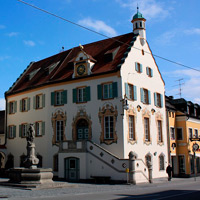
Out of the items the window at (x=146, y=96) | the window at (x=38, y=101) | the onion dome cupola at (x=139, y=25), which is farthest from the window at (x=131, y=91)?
the window at (x=38, y=101)

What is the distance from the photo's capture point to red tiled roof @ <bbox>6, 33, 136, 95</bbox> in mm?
29156

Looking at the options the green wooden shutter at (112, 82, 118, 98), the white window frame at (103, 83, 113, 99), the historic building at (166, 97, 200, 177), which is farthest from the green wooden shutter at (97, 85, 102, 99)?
the historic building at (166, 97, 200, 177)

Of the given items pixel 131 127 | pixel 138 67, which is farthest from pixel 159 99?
pixel 131 127

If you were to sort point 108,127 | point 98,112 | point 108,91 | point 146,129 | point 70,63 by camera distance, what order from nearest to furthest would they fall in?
point 108,127, point 108,91, point 98,112, point 146,129, point 70,63

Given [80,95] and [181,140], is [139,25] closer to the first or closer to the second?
[80,95]

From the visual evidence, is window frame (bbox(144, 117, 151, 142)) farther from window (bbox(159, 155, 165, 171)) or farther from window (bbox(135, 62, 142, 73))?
window (bbox(135, 62, 142, 73))

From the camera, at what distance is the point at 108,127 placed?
27.4 m

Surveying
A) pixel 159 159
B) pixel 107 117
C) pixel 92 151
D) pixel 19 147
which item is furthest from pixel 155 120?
pixel 19 147

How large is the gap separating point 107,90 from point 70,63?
6.77 m

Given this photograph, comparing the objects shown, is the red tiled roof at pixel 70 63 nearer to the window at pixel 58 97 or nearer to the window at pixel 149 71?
the window at pixel 58 97

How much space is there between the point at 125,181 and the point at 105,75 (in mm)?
9373

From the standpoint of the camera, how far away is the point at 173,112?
119 feet

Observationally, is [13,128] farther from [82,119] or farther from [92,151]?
[92,151]

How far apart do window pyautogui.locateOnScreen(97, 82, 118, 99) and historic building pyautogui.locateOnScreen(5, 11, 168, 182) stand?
4 cm
